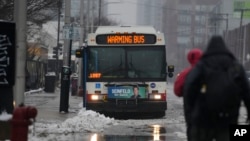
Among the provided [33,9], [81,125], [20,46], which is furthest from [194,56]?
[33,9]

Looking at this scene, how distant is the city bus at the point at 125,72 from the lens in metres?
20.0

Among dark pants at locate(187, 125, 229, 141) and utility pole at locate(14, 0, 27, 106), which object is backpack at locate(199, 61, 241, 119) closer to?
dark pants at locate(187, 125, 229, 141)

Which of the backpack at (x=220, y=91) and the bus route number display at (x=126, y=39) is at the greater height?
the bus route number display at (x=126, y=39)

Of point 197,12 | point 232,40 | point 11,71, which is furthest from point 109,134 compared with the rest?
point 197,12

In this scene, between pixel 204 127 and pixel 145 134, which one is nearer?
pixel 204 127

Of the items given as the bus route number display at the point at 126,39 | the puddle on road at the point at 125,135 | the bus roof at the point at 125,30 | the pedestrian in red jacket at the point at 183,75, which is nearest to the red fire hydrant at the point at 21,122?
the pedestrian in red jacket at the point at 183,75

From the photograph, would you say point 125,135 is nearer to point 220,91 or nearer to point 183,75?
point 183,75

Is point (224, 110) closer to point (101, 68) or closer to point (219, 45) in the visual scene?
point (219, 45)

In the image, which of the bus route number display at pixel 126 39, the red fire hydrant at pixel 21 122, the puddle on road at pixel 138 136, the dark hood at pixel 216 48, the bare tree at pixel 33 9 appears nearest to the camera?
the dark hood at pixel 216 48

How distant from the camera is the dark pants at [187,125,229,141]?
23.3 feet

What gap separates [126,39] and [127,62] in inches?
33.2

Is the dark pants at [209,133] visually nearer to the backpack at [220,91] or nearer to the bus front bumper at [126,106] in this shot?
the backpack at [220,91]

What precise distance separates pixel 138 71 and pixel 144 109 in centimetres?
127

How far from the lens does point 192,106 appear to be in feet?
23.3
